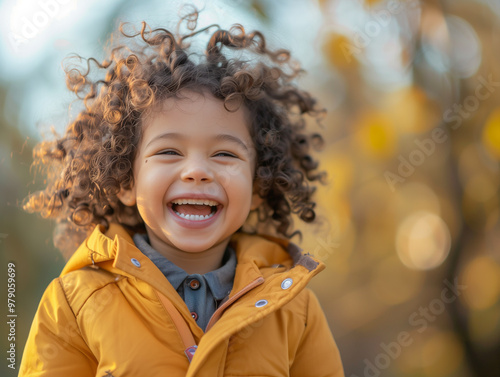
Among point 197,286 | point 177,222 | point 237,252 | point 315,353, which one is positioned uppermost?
point 177,222

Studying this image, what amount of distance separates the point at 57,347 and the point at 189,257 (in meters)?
0.50

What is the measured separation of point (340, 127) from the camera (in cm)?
321

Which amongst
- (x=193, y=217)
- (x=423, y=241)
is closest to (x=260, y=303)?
(x=193, y=217)

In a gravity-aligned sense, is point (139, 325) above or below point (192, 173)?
below

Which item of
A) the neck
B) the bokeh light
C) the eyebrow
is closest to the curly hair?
the eyebrow

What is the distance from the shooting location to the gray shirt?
64.5 inches

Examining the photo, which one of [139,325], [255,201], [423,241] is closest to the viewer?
[139,325]

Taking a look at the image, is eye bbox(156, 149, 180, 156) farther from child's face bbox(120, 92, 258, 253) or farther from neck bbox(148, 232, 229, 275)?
neck bbox(148, 232, 229, 275)

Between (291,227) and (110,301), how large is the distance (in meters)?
0.92

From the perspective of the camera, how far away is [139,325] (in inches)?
59.4

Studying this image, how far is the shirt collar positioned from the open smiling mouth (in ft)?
0.55

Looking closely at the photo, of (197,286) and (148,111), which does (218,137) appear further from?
(197,286)

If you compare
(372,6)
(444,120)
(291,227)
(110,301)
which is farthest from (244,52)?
(444,120)

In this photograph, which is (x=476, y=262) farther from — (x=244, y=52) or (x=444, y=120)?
(x=244, y=52)
